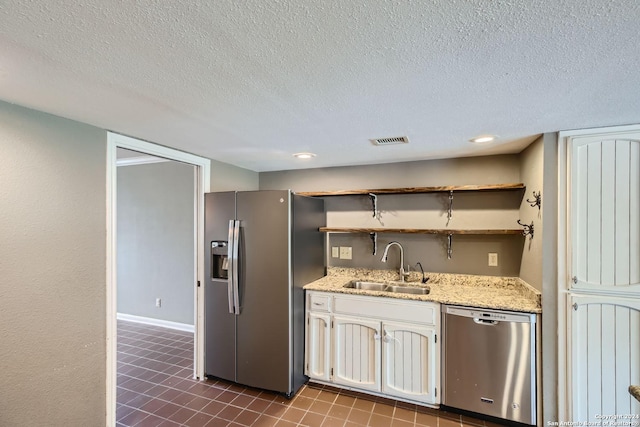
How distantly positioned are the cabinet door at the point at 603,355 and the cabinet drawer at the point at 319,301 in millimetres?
1735

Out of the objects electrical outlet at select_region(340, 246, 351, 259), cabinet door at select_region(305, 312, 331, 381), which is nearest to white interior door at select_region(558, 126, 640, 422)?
cabinet door at select_region(305, 312, 331, 381)

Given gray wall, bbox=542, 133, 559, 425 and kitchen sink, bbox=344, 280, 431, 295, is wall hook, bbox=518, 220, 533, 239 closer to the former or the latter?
gray wall, bbox=542, 133, 559, 425

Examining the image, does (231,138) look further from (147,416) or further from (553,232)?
(553,232)

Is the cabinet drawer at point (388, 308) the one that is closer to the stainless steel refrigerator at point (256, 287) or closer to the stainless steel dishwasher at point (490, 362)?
the stainless steel dishwasher at point (490, 362)

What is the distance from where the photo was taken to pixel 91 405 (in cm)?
187

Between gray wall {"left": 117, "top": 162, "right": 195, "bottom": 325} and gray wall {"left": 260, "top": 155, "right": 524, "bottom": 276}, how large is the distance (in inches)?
68.2

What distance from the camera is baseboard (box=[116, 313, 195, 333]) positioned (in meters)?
4.02

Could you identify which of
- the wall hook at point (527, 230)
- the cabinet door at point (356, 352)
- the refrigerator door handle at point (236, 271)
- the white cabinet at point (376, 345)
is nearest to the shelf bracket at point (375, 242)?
the white cabinet at point (376, 345)

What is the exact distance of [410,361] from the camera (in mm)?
2395

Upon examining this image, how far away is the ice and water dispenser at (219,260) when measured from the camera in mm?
2736

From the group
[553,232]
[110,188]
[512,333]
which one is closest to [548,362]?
[512,333]

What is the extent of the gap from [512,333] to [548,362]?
0.27m

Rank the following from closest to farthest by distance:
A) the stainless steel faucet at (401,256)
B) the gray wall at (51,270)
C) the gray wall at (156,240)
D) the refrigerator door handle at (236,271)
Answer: the gray wall at (51,270), the refrigerator door handle at (236,271), the stainless steel faucet at (401,256), the gray wall at (156,240)

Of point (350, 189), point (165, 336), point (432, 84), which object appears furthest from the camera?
point (165, 336)
